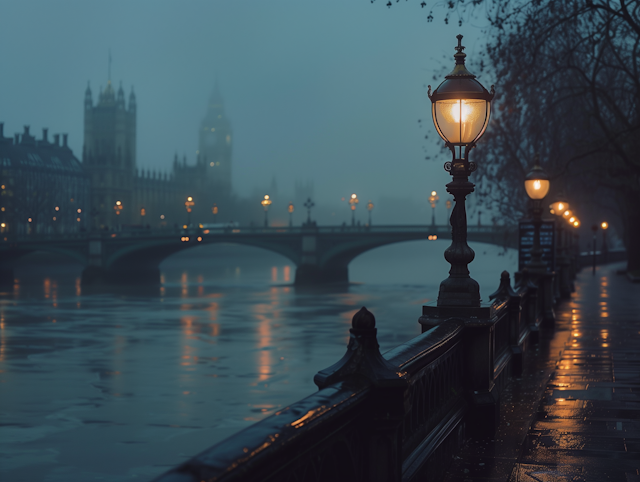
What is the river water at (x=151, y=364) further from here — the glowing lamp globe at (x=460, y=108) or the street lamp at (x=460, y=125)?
the glowing lamp globe at (x=460, y=108)

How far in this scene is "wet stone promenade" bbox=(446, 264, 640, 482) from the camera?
6.24 metres

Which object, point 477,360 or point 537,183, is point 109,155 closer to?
point 537,183

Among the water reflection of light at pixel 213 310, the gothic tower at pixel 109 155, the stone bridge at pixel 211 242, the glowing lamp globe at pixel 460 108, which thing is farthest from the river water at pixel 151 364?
the gothic tower at pixel 109 155

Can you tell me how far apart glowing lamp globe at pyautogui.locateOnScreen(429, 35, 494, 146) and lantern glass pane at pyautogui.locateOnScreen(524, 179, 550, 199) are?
32.0ft

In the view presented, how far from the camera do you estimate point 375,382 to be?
4059 mm

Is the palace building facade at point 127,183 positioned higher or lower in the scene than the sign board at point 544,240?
higher

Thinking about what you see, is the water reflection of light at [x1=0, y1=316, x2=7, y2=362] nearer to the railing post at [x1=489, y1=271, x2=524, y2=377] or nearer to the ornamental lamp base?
the railing post at [x1=489, y1=271, x2=524, y2=377]

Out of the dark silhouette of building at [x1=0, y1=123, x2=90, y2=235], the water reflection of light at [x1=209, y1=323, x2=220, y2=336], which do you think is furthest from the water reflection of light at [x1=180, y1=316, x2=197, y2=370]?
the dark silhouette of building at [x1=0, y1=123, x2=90, y2=235]

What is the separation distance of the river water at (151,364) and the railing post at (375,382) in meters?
13.3

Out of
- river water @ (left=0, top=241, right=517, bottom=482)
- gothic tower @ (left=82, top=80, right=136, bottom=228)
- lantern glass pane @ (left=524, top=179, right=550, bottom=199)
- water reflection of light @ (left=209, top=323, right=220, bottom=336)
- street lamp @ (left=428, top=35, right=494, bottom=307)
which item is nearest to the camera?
street lamp @ (left=428, top=35, right=494, bottom=307)

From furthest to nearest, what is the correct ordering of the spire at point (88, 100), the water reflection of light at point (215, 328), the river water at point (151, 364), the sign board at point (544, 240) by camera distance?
the spire at point (88, 100)
the water reflection of light at point (215, 328)
the sign board at point (544, 240)
the river water at point (151, 364)

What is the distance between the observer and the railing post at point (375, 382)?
404cm

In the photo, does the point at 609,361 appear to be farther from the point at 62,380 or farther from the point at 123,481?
the point at 62,380

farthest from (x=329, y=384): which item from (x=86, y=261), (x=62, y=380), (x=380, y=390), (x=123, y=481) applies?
(x=86, y=261)
